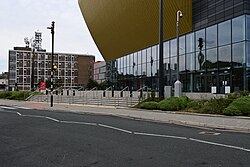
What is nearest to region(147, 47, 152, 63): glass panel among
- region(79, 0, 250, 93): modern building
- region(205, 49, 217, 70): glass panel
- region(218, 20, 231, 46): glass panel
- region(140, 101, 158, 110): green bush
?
region(79, 0, 250, 93): modern building

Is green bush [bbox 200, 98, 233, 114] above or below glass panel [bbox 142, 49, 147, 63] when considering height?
below

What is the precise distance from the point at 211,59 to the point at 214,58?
459mm

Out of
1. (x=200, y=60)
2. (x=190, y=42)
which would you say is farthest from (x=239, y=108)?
(x=190, y=42)

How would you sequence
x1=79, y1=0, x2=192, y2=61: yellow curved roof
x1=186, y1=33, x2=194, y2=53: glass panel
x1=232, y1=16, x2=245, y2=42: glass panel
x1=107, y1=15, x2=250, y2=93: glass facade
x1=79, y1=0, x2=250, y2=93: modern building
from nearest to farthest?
x1=107, y1=15, x2=250, y2=93: glass facade → x1=232, y1=16, x2=245, y2=42: glass panel → x1=79, y1=0, x2=250, y2=93: modern building → x1=186, y1=33, x2=194, y2=53: glass panel → x1=79, y1=0, x2=192, y2=61: yellow curved roof

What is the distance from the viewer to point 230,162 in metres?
6.55

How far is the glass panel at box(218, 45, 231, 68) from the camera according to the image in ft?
87.9

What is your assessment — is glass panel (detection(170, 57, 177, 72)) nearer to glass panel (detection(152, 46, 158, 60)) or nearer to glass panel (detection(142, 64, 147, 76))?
glass panel (detection(152, 46, 158, 60))

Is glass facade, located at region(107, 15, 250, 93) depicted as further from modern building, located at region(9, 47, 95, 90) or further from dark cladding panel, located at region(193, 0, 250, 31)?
modern building, located at region(9, 47, 95, 90)

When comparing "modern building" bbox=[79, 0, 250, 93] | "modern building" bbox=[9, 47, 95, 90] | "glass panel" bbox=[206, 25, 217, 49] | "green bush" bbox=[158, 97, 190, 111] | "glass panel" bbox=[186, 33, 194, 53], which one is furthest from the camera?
"modern building" bbox=[9, 47, 95, 90]

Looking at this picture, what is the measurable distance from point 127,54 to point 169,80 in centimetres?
1634

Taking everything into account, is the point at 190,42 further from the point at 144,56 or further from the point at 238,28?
the point at 144,56

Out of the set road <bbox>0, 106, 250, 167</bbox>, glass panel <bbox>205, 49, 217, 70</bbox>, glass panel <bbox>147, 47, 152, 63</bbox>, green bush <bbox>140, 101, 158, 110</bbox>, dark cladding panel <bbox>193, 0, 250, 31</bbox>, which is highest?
dark cladding panel <bbox>193, 0, 250, 31</bbox>

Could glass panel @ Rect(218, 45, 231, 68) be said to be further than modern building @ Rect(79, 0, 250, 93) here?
Yes

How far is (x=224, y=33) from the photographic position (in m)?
27.9
